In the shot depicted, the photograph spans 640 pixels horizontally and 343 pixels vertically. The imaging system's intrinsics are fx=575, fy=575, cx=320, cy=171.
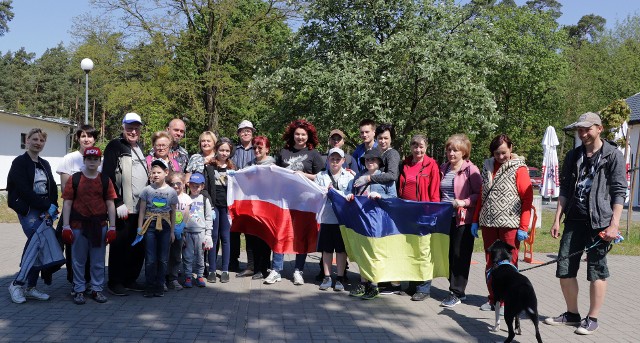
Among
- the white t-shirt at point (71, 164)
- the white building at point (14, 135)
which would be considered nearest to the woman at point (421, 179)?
the white t-shirt at point (71, 164)

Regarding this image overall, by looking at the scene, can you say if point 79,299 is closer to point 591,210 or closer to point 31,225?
point 31,225

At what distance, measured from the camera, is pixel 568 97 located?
4675 centimetres

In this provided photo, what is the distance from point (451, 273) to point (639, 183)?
27.6 m

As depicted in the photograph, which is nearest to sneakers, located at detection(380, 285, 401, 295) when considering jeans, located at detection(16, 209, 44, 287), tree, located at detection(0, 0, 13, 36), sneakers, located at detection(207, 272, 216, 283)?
sneakers, located at detection(207, 272, 216, 283)

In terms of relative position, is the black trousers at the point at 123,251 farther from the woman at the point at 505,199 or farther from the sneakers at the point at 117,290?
the woman at the point at 505,199

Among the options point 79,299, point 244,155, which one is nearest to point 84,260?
point 79,299

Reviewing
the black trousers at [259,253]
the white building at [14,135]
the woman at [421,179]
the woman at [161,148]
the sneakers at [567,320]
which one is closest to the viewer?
the sneakers at [567,320]

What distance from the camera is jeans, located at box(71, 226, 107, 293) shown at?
658 centimetres

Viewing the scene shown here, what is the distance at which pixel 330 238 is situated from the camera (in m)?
7.67

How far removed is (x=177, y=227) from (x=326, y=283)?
210cm

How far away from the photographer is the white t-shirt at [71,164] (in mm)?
6863

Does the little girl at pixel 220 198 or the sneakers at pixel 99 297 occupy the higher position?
the little girl at pixel 220 198

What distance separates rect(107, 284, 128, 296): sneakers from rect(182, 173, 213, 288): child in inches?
31.7

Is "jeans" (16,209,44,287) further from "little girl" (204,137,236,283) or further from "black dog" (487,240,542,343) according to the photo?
"black dog" (487,240,542,343)
